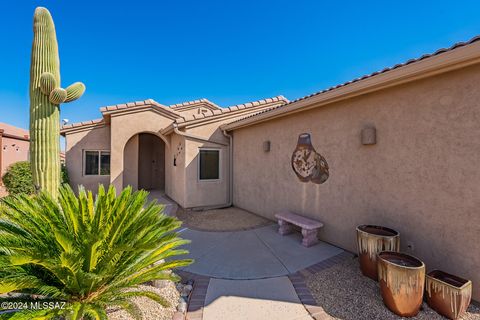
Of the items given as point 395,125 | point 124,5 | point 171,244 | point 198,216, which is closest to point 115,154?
point 198,216

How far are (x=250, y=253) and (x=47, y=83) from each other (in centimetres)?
684

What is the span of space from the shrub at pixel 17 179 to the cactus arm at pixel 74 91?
10024 millimetres

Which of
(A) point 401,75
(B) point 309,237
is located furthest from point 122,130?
(A) point 401,75

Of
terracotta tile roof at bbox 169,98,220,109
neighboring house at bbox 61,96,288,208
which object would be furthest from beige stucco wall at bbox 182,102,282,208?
terracotta tile roof at bbox 169,98,220,109

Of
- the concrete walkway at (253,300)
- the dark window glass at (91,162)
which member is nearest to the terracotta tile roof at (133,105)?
the dark window glass at (91,162)

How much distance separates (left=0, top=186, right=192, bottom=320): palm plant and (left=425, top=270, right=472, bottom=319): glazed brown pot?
14.1ft

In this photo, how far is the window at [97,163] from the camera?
13089 millimetres

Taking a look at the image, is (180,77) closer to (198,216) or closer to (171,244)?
(198,216)

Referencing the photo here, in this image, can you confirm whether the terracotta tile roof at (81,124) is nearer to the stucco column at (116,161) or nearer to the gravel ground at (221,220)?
the stucco column at (116,161)

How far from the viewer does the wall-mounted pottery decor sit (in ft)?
21.5

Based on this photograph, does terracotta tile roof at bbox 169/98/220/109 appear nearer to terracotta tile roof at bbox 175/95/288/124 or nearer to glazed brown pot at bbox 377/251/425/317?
terracotta tile roof at bbox 175/95/288/124

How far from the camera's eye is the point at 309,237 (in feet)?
20.2

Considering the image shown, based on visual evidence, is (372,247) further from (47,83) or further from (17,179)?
(17,179)

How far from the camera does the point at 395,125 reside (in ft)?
15.8
